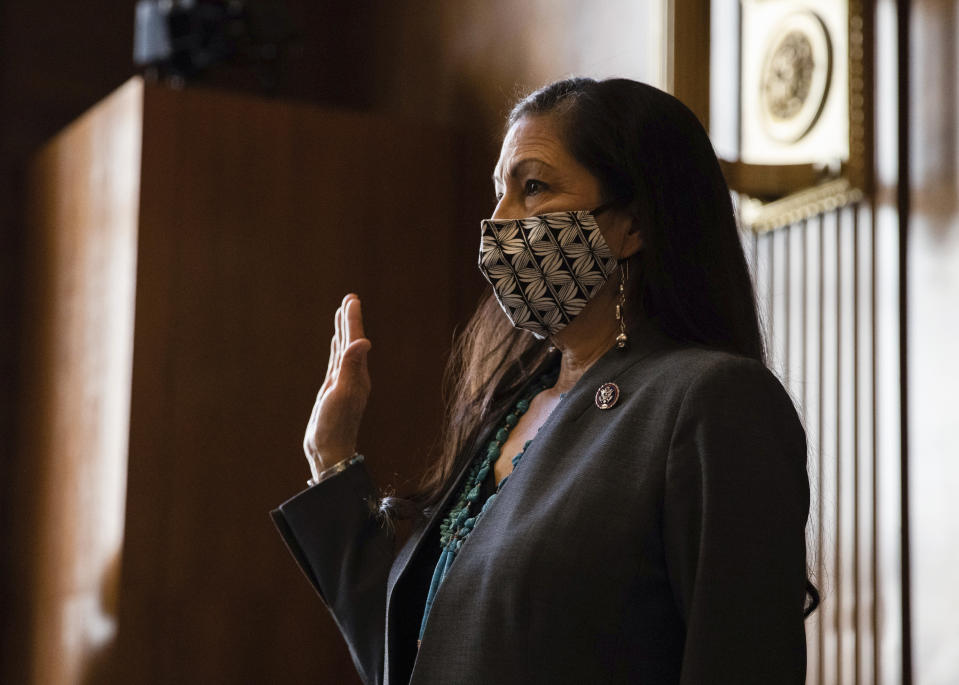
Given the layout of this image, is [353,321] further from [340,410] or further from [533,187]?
[533,187]

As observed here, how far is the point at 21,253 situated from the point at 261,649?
176 cm

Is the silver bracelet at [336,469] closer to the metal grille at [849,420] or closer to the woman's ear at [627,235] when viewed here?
the woman's ear at [627,235]

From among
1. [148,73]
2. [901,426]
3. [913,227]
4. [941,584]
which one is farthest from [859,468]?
[148,73]

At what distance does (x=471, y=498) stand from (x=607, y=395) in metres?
0.24

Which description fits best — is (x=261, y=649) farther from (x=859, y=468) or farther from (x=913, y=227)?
(x=913, y=227)

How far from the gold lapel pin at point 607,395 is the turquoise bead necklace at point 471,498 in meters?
0.13

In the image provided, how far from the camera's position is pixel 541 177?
1.53m

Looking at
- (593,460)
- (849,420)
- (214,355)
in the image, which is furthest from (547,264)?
(214,355)

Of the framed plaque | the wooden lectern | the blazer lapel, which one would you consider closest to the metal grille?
the framed plaque

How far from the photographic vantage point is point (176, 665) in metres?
3.37

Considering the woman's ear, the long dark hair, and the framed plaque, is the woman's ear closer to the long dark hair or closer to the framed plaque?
the long dark hair

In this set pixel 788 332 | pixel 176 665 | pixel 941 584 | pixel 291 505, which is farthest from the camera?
pixel 176 665

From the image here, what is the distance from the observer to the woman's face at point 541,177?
1506mm

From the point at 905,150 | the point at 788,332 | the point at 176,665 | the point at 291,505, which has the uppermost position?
the point at 905,150
